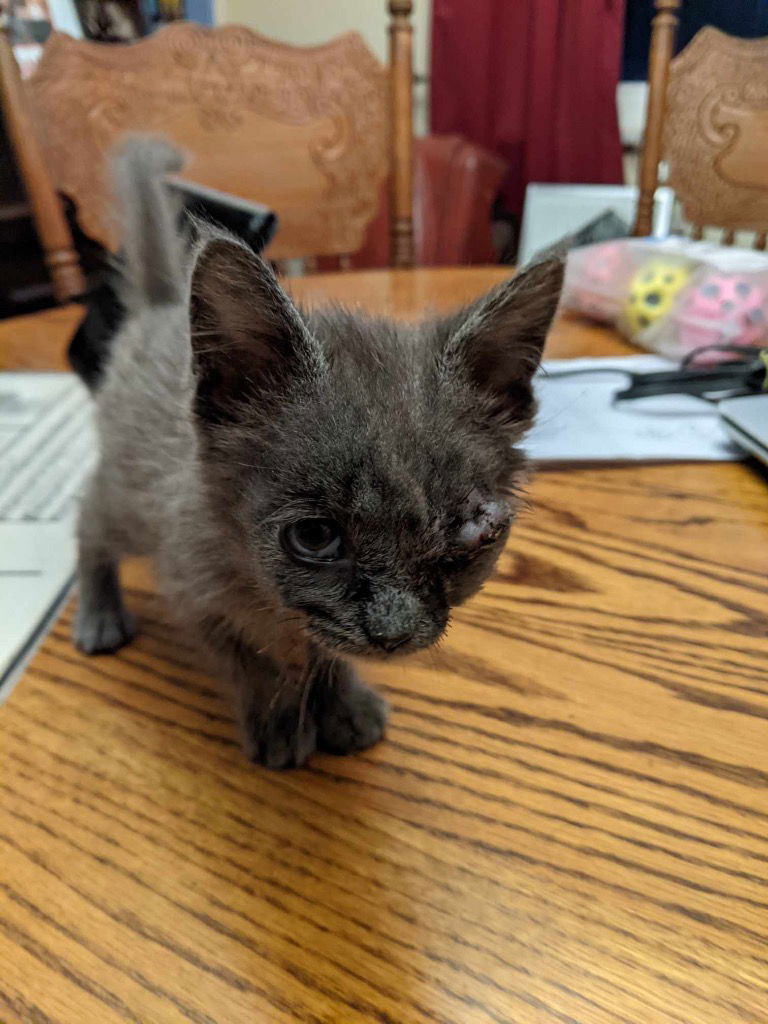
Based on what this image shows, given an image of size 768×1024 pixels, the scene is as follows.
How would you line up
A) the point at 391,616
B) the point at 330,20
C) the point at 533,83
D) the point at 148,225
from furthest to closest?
the point at 330,20 < the point at 533,83 < the point at 148,225 < the point at 391,616

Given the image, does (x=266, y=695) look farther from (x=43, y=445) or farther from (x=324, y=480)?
(x=43, y=445)

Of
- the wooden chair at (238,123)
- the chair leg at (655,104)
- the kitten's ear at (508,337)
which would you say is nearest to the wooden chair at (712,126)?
the chair leg at (655,104)

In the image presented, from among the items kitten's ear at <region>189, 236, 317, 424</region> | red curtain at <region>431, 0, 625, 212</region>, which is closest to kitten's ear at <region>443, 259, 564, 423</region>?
kitten's ear at <region>189, 236, 317, 424</region>

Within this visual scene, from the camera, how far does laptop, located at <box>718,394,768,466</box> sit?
0.83 meters

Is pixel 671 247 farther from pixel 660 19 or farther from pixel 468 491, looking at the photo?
pixel 468 491

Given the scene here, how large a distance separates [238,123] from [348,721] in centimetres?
131

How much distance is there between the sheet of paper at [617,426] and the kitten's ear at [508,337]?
1.02 feet

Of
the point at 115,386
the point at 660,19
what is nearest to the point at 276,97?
the point at 660,19

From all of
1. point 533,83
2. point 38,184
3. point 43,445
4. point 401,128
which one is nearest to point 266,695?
point 43,445

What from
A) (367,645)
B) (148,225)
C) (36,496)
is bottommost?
(36,496)

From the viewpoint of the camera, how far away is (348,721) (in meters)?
0.55

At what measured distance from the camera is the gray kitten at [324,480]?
0.42 meters

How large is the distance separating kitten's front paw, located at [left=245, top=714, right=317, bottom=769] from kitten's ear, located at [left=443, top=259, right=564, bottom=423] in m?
0.26

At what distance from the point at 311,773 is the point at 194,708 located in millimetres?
116
